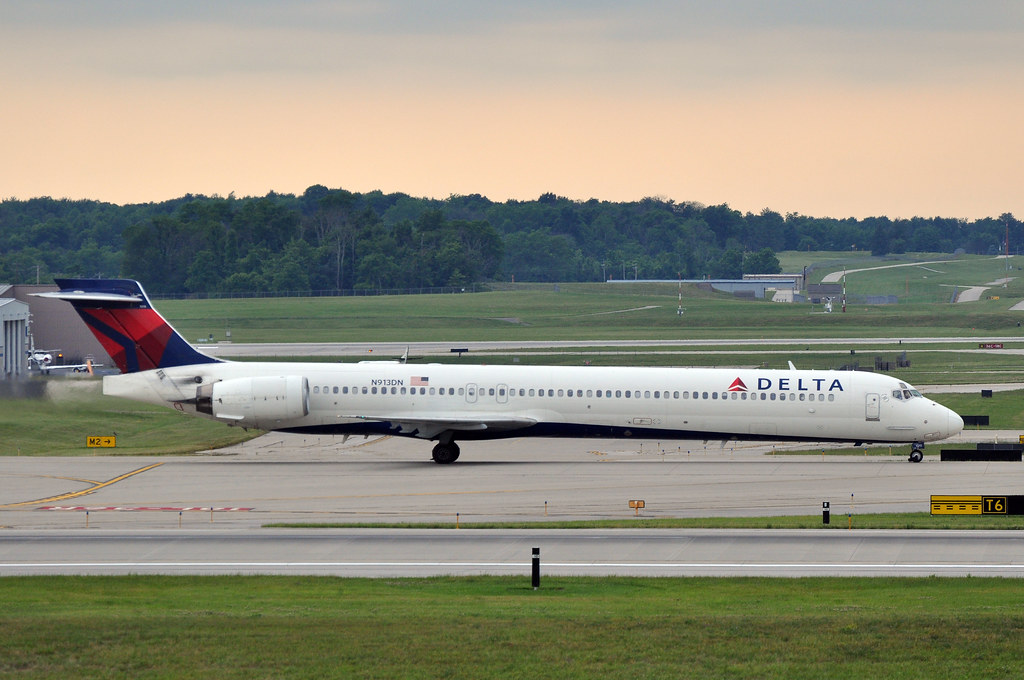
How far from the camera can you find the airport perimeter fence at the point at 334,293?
162500 mm

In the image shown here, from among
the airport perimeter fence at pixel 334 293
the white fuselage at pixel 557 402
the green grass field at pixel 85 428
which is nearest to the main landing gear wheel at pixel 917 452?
the white fuselage at pixel 557 402

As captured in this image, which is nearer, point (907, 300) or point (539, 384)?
point (539, 384)

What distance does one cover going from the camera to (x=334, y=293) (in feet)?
563

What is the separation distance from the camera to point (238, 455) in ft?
159

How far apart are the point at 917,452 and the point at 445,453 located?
671 inches

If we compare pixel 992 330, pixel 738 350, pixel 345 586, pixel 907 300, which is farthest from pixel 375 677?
pixel 907 300

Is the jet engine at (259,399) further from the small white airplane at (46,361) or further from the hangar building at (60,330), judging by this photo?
the hangar building at (60,330)

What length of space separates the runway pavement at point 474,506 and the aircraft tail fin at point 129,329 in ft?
12.1

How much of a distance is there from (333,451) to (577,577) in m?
26.9

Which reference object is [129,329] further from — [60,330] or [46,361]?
[60,330]

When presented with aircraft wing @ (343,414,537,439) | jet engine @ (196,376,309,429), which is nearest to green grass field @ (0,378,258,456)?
jet engine @ (196,376,309,429)

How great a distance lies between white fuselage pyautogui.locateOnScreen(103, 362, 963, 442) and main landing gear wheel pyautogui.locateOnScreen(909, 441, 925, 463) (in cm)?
40

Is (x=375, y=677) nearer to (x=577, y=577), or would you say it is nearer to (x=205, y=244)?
(x=577, y=577)

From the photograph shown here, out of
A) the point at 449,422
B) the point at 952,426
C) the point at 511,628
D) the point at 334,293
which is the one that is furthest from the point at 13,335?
the point at 334,293
